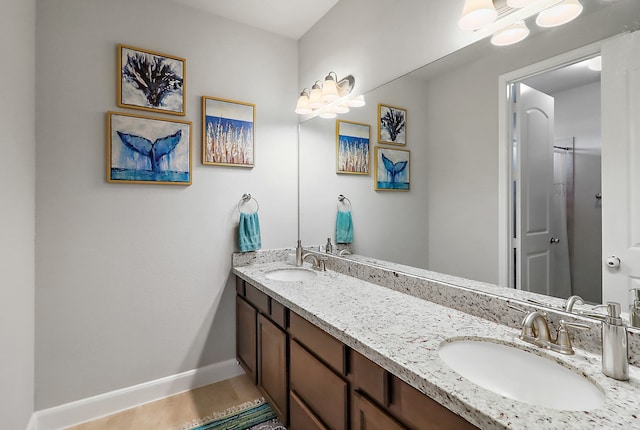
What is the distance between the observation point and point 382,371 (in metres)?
0.99

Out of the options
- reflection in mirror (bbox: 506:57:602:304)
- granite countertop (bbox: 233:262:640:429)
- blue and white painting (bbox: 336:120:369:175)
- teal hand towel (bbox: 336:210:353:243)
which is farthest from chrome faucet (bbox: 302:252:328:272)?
reflection in mirror (bbox: 506:57:602:304)

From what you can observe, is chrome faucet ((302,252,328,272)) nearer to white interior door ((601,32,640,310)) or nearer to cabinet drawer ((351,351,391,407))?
cabinet drawer ((351,351,391,407))

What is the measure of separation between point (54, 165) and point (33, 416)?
1.38 metres

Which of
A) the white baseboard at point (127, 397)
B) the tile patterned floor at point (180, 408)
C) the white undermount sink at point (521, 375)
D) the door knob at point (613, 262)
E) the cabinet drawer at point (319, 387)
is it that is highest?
the door knob at point (613, 262)

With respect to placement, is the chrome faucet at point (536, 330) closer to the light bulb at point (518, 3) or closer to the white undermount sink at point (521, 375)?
the white undermount sink at point (521, 375)

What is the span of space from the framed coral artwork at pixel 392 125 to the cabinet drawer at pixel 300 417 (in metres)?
1.35

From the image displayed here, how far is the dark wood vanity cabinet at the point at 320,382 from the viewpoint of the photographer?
0.91 meters

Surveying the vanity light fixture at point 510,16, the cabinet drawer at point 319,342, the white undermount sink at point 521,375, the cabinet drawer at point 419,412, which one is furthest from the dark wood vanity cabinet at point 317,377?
the vanity light fixture at point 510,16

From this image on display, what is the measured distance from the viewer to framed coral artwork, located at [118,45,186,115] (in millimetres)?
1964

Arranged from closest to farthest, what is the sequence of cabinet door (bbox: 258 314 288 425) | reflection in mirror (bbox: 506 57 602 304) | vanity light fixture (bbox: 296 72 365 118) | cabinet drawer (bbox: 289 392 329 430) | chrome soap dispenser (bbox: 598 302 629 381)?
chrome soap dispenser (bbox: 598 302 629 381) → reflection in mirror (bbox: 506 57 602 304) → cabinet drawer (bbox: 289 392 329 430) → cabinet door (bbox: 258 314 288 425) → vanity light fixture (bbox: 296 72 365 118)

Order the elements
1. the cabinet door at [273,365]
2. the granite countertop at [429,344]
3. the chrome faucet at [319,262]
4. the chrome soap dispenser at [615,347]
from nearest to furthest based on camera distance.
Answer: the granite countertop at [429,344] < the chrome soap dispenser at [615,347] < the cabinet door at [273,365] < the chrome faucet at [319,262]

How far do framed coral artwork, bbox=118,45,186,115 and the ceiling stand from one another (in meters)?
0.44

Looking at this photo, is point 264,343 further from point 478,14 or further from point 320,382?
point 478,14

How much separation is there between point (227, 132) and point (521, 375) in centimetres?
212
